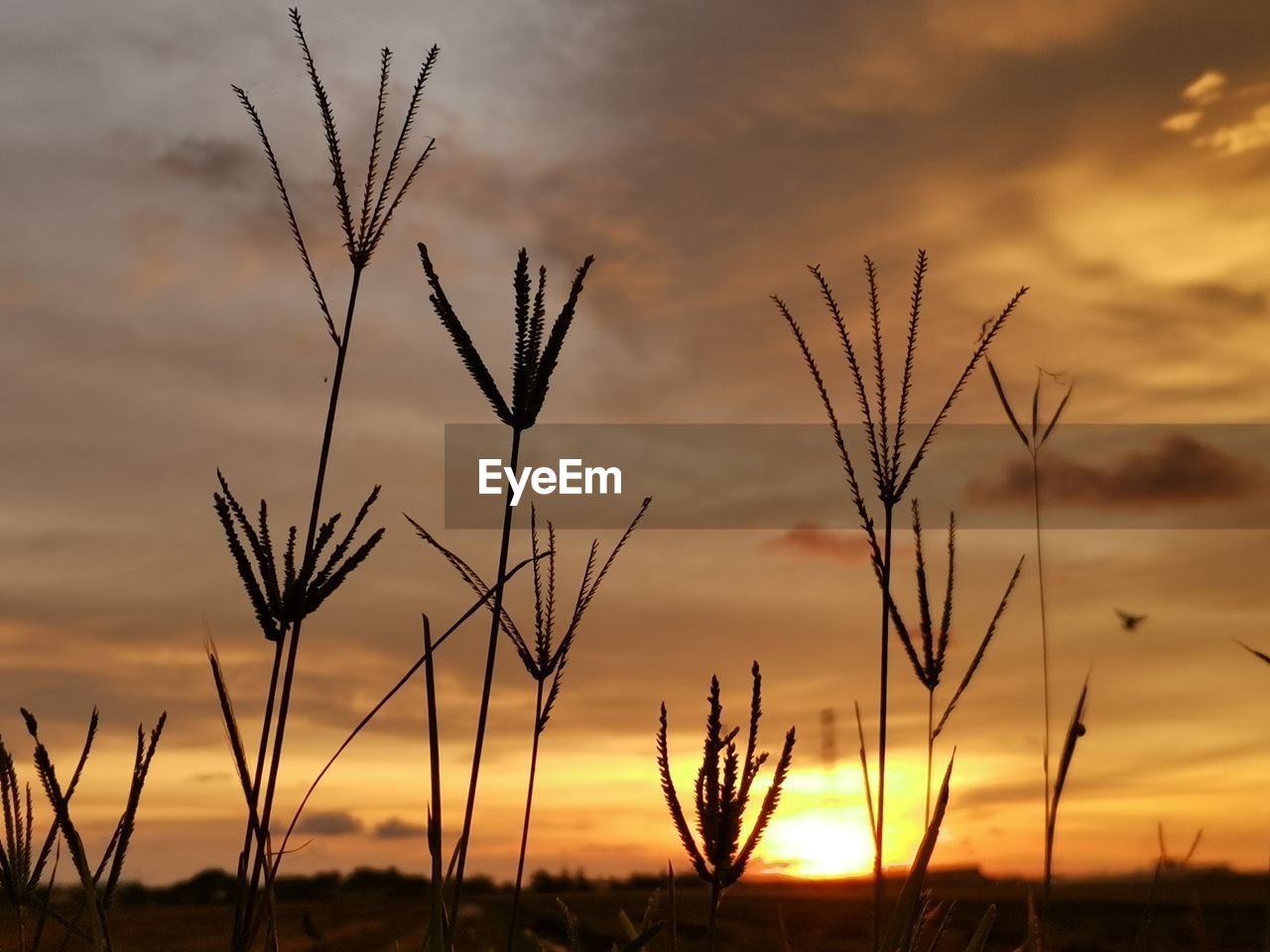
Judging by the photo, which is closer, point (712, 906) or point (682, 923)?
point (712, 906)

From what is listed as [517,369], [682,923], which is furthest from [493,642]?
[682,923]

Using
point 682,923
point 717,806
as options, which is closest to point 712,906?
point 717,806

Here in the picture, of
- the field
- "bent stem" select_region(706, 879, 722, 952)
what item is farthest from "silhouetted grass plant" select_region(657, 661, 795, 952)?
the field

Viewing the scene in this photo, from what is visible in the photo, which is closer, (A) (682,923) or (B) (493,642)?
(B) (493,642)

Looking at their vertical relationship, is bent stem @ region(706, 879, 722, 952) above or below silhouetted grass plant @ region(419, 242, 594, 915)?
below

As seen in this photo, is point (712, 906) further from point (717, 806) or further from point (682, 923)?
point (682, 923)

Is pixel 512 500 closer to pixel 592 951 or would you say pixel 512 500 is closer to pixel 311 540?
pixel 311 540

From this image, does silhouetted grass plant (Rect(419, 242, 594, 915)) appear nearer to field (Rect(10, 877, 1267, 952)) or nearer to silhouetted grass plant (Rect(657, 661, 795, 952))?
silhouetted grass plant (Rect(657, 661, 795, 952))

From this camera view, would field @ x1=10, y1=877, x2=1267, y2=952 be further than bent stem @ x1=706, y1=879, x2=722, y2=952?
Yes

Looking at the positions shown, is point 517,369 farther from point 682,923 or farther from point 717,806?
point 682,923

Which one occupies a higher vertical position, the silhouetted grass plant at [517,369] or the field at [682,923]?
the silhouetted grass plant at [517,369]

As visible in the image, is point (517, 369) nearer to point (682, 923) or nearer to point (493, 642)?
point (493, 642)

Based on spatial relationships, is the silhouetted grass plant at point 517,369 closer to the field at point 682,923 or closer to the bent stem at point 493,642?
the bent stem at point 493,642

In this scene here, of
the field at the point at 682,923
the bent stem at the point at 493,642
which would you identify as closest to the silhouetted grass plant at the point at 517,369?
the bent stem at the point at 493,642
